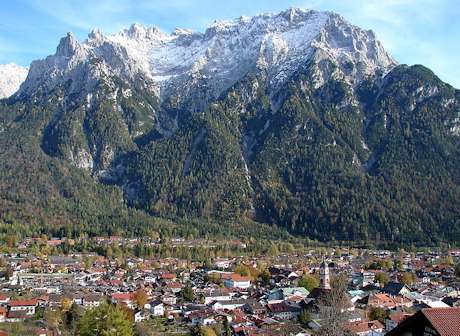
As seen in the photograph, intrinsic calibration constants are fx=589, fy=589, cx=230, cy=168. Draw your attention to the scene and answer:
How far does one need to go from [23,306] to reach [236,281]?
31.1 m

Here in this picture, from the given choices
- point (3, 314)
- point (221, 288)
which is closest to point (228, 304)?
point (221, 288)

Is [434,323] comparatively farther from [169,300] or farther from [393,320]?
[169,300]

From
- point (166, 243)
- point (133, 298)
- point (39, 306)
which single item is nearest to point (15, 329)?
point (39, 306)

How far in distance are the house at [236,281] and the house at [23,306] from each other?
2840cm

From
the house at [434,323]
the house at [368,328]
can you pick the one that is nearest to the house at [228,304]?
the house at [368,328]

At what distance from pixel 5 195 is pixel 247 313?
11016 cm

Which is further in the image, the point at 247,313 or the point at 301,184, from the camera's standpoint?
the point at 301,184

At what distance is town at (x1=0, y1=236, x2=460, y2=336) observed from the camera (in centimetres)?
4888

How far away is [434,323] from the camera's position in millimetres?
10945

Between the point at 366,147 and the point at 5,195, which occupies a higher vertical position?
the point at 366,147

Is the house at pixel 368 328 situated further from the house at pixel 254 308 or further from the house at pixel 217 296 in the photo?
the house at pixel 217 296

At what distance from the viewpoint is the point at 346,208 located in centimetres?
14900

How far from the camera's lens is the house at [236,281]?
81.3 m

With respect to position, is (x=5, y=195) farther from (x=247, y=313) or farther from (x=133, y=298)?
(x=247, y=313)
